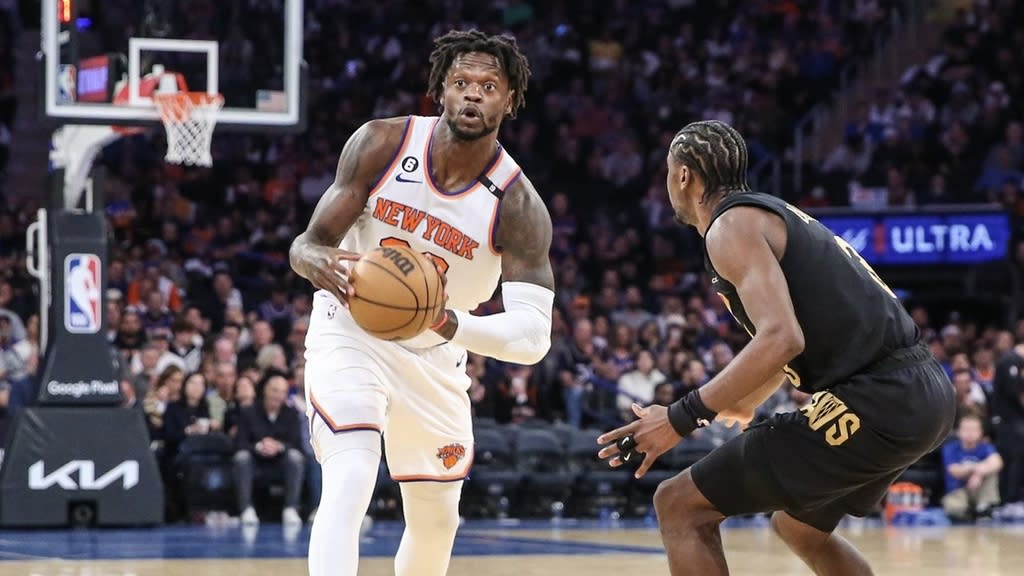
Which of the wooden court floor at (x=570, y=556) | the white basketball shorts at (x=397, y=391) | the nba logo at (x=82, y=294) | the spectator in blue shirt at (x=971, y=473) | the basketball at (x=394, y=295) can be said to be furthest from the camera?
the spectator in blue shirt at (x=971, y=473)

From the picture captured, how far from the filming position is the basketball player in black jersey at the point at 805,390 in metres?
5.18

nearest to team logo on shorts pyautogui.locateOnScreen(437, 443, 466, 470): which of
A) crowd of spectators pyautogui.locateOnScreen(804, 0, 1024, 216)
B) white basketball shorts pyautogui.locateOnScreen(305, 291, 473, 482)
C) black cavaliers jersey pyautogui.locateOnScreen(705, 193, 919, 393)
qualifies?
white basketball shorts pyautogui.locateOnScreen(305, 291, 473, 482)

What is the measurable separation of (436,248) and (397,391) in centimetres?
56

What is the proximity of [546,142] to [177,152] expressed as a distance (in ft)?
33.3

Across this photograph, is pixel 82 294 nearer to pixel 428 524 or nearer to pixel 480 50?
pixel 428 524

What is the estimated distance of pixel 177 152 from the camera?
11766 mm

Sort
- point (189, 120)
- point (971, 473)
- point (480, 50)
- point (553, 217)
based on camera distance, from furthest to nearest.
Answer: point (553, 217) < point (971, 473) < point (189, 120) < point (480, 50)

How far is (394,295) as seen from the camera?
5348mm

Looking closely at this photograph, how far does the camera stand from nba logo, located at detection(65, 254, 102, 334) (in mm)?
11898

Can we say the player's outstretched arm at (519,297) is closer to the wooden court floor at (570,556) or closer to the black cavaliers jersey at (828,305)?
the black cavaliers jersey at (828,305)

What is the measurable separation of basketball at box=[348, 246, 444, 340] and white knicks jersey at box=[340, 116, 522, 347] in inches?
21.5

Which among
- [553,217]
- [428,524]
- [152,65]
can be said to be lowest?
[553,217]

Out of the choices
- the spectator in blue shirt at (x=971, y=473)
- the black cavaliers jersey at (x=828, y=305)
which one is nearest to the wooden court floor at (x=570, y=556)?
the spectator in blue shirt at (x=971, y=473)

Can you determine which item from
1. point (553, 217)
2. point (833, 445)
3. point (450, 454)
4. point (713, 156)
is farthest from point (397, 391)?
point (553, 217)
